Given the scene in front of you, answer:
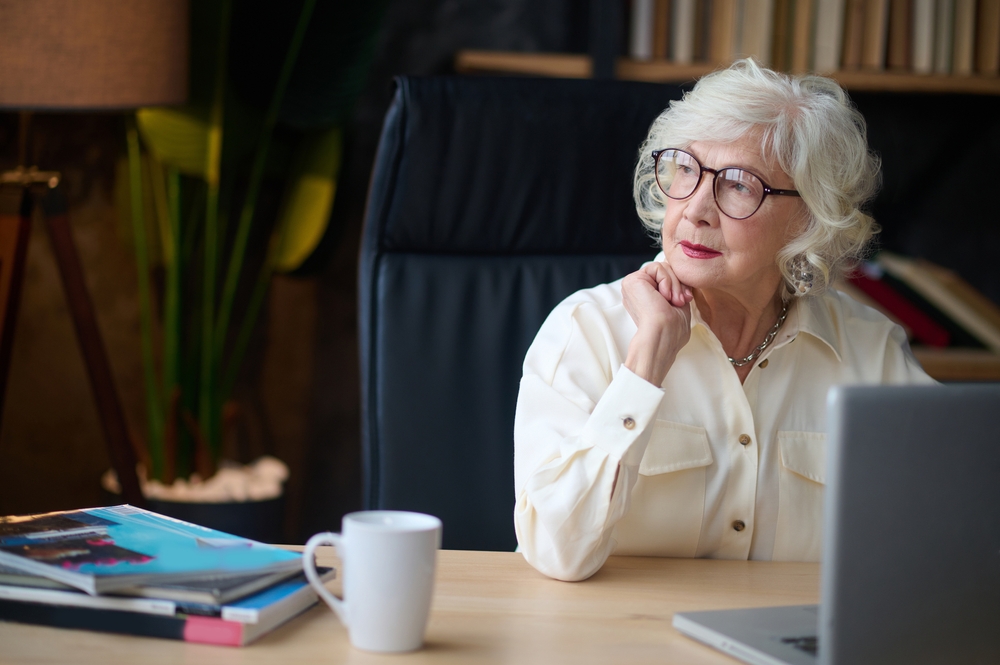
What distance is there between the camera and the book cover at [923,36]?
2039 millimetres

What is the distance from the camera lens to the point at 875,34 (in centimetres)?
205

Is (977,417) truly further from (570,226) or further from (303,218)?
(303,218)

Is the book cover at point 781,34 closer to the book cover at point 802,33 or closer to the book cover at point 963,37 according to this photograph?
the book cover at point 802,33

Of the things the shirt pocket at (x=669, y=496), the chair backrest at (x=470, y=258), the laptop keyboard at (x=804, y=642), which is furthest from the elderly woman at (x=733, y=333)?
the laptop keyboard at (x=804, y=642)

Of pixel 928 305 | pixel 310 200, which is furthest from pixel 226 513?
pixel 928 305

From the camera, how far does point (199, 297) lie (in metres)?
2.10

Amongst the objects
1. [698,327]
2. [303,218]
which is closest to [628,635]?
[698,327]

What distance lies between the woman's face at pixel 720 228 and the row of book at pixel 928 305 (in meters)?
0.80

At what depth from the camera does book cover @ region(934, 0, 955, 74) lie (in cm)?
205

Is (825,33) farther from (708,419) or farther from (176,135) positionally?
(176,135)

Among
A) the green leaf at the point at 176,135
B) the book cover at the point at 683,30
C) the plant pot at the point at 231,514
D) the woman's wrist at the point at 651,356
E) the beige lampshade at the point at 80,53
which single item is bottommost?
the plant pot at the point at 231,514

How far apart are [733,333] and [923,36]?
1.09m

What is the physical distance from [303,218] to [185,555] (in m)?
Result: 1.34

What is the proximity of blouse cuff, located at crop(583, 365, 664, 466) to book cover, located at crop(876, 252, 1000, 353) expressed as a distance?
4.05 ft
